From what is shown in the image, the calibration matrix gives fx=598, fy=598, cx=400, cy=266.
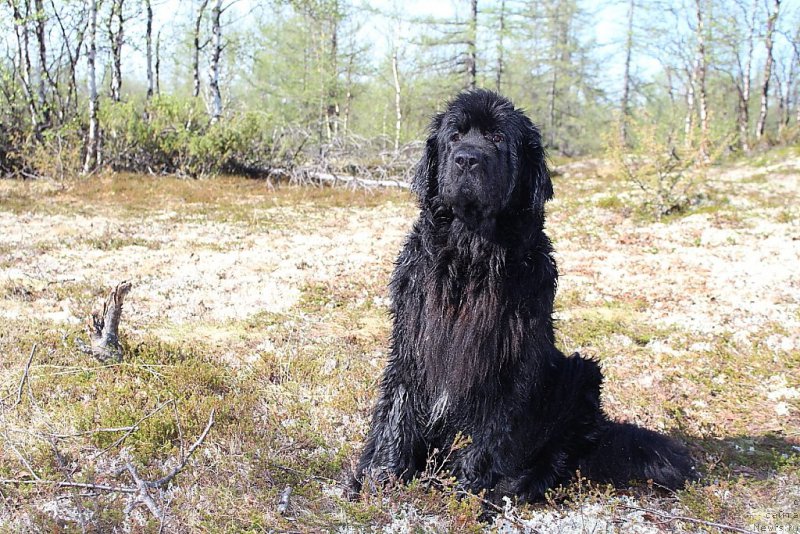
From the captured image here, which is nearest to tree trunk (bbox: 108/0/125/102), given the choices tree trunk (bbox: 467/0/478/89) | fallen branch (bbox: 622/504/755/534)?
tree trunk (bbox: 467/0/478/89)

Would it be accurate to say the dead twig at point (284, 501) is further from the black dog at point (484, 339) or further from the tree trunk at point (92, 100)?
the tree trunk at point (92, 100)

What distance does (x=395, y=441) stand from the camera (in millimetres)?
3314

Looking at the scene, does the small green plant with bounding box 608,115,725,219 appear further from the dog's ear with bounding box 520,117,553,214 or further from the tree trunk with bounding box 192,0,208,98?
the tree trunk with bounding box 192,0,208,98

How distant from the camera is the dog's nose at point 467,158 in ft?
10.1

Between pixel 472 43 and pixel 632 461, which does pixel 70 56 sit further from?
pixel 632 461

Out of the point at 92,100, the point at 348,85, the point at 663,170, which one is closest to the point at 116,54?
the point at 92,100

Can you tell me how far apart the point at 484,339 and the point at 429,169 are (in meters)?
1.03

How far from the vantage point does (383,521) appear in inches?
119

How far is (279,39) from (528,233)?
3129 cm

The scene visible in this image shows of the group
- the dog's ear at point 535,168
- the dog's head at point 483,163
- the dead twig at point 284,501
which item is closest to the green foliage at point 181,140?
the dog's head at point 483,163

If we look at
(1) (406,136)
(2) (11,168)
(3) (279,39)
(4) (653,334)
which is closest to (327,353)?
(4) (653,334)

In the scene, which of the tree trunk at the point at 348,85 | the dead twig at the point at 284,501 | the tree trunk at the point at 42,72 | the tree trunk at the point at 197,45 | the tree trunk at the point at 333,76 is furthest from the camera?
the tree trunk at the point at 348,85

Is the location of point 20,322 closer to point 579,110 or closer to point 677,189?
point 677,189

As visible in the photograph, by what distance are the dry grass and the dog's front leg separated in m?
0.14
